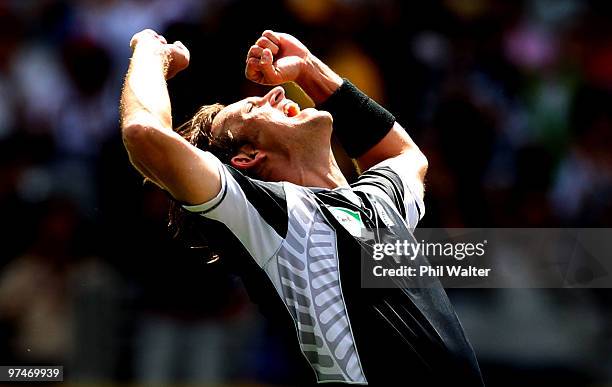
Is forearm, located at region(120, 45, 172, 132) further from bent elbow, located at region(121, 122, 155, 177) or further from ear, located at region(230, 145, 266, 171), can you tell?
ear, located at region(230, 145, 266, 171)

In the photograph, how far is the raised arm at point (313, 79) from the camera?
14.2 feet

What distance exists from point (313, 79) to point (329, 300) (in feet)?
4.24

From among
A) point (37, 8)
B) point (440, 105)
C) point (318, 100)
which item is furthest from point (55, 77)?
point (318, 100)

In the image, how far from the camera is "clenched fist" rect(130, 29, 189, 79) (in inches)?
155

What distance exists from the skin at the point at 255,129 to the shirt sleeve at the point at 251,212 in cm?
6

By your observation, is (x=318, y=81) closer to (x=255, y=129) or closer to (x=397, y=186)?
(x=255, y=129)

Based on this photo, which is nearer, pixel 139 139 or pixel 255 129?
pixel 139 139

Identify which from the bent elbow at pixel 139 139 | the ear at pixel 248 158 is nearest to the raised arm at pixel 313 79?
the ear at pixel 248 158

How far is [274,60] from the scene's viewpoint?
14.7ft

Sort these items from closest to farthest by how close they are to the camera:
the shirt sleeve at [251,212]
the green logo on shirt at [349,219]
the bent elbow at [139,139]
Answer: the bent elbow at [139,139], the shirt sleeve at [251,212], the green logo on shirt at [349,219]

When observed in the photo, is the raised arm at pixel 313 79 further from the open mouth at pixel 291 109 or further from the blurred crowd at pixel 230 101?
the blurred crowd at pixel 230 101

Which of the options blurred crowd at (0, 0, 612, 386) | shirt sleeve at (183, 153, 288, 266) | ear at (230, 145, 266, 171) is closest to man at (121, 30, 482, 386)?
shirt sleeve at (183, 153, 288, 266)

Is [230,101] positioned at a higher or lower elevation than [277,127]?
lower

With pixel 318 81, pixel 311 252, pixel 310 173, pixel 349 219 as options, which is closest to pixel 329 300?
pixel 311 252
